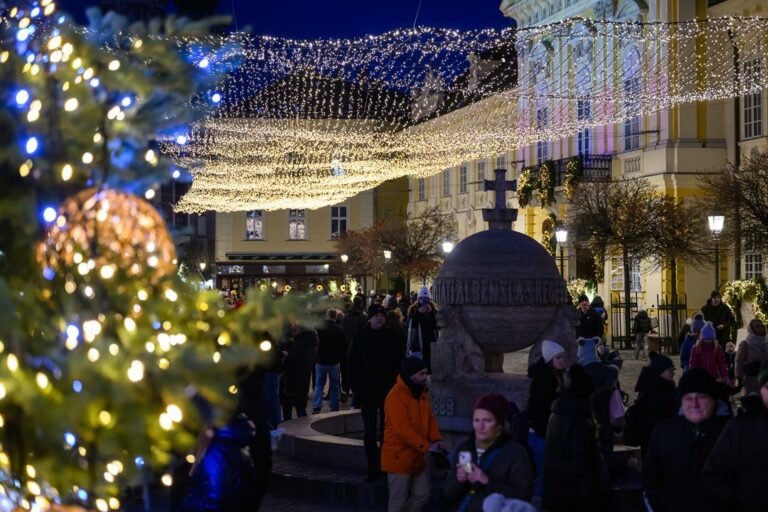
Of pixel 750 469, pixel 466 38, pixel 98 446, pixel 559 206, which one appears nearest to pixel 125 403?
pixel 98 446

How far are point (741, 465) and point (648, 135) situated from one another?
34.7 meters

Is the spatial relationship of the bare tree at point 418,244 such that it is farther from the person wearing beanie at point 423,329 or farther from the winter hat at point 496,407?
the winter hat at point 496,407

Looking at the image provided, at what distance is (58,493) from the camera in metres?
3.75

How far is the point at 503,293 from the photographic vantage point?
46.8ft

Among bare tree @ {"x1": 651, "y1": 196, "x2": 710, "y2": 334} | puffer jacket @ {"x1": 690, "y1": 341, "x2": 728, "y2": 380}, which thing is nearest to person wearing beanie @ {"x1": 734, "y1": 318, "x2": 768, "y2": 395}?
puffer jacket @ {"x1": 690, "y1": 341, "x2": 728, "y2": 380}

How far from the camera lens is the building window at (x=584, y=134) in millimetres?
41312

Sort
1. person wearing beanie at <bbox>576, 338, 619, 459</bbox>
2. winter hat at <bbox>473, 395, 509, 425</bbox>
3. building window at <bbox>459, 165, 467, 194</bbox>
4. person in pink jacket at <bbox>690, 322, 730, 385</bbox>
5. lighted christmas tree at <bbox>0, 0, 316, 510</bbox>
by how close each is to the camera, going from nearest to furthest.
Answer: lighted christmas tree at <bbox>0, 0, 316, 510</bbox>, winter hat at <bbox>473, 395, 509, 425</bbox>, person wearing beanie at <bbox>576, 338, 619, 459</bbox>, person in pink jacket at <bbox>690, 322, 730, 385</bbox>, building window at <bbox>459, 165, 467, 194</bbox>

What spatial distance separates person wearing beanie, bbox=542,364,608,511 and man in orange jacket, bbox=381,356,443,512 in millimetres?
1412

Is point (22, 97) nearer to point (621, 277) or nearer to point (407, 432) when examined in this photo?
point (407, 432)

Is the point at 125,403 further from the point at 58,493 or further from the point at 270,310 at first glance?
the point at 270,310

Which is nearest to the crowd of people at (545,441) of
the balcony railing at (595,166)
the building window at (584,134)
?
the building window at (584,134)

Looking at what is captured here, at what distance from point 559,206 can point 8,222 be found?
43562mm

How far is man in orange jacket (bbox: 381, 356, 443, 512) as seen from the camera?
9.56 metres

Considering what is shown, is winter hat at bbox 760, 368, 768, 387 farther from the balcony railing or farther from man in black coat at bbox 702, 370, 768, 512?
the balcony railing
